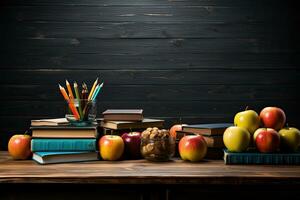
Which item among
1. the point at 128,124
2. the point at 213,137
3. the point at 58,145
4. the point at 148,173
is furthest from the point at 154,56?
the point at 148,173

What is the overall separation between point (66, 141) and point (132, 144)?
262mm

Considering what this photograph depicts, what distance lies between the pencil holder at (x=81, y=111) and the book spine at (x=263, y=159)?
58cm

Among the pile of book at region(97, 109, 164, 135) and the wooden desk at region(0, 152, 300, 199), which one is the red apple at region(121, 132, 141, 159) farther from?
the wooden desk at region(0, 152, 300, 199)

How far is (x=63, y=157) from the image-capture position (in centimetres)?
183

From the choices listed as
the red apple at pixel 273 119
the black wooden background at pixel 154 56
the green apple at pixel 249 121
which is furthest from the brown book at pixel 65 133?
the black wooden background at pixel 154 56

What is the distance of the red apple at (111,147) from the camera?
72.7 inches

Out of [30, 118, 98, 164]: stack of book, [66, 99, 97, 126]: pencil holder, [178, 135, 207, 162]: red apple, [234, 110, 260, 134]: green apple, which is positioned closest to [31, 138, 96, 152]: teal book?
[30, 118, 98, 164]: stack of book

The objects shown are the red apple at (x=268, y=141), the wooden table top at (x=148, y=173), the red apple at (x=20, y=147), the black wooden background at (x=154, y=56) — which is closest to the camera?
the wooden table top at (x=148, y=173)

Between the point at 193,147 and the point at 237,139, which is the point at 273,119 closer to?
the point at 237,139

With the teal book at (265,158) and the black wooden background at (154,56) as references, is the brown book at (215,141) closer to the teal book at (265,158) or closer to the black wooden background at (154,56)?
the teal book at (265,158)

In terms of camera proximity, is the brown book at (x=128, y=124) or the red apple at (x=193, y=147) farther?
the brown book at (x=128, y=124)

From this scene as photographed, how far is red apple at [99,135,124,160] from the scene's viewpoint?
1.85 m

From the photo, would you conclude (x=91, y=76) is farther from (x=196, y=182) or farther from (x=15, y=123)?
(x=196, y=182)

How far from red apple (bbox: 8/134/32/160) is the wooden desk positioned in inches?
6.4
